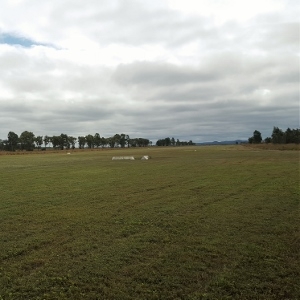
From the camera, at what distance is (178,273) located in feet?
18.3

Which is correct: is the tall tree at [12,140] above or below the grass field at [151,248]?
above

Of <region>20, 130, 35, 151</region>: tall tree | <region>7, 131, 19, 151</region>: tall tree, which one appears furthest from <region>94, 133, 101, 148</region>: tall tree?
<region>7, 131, 19, 151</region>: tall tree

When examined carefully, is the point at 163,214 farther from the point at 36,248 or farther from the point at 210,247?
the point at 36,248

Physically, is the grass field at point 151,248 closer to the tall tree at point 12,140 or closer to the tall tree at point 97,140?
the tall tree at point 12,140

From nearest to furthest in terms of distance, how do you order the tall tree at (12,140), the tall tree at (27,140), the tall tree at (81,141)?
1. the tall tree at (27,140)
2. the tall tree at (12,140)
3. the tall tree at (81,141)

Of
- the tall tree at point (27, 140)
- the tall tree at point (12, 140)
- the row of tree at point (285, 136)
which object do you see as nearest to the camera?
the row of tree at point (285, 136)

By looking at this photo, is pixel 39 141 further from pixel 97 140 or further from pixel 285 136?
pixel 285 136

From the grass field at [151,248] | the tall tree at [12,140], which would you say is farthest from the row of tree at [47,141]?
the grass field at [151,248]

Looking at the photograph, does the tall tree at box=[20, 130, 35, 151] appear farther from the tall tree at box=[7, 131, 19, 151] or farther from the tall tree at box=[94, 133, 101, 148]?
the tall tree at box=[94, 133, 101, 148]

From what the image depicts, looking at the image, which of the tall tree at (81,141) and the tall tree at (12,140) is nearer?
the tall tree at (12,140)

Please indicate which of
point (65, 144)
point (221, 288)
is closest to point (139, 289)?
point (221, 288)

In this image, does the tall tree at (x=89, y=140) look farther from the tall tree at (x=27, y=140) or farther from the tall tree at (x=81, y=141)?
the tall tree at (x=27, y=140)

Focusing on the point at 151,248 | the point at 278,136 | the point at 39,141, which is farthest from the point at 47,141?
the point at 151,248

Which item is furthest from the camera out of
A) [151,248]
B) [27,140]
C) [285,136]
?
[27,140]
